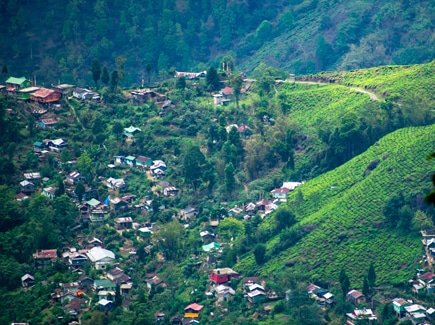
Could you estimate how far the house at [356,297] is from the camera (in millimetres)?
71938

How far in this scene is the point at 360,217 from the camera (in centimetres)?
7788

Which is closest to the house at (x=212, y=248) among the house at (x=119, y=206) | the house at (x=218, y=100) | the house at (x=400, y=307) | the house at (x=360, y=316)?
the house at (x=119, y=206)

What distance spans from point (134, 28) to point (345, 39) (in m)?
21.4

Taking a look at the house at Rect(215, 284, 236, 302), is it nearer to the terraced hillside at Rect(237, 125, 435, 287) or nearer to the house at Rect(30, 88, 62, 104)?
the terraced hillside at Rect(237, 125, 435, 287)

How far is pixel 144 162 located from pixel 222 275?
16.0 meters

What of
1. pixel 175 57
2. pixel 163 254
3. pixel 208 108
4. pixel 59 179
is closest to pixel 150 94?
pixel 208 108

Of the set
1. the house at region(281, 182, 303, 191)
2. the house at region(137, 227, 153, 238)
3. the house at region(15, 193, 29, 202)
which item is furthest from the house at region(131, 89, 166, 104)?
the house at region(137, 227, 153, 238)

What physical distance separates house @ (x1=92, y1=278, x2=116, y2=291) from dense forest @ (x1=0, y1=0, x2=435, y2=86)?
4447 centimetres

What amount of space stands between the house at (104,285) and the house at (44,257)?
3719 mm

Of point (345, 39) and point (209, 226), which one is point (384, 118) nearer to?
point (209, 226)

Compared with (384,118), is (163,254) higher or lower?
lower

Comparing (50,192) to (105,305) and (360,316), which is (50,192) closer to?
(105,305)

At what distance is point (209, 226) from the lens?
82.2 metres

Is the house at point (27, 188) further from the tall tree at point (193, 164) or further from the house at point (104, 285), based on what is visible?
the house at point (104, 285)
